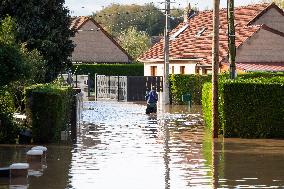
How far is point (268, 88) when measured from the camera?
29703 millimetres

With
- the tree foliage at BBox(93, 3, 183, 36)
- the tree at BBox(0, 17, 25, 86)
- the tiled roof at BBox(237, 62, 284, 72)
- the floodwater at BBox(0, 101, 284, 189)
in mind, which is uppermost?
the tree foliage at BBox(93, 3, 183, 36)

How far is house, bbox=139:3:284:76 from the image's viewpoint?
6850 centimetres

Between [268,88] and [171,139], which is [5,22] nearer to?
[171,139]

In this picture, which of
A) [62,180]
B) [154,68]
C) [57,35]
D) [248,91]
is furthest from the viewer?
[154,68]

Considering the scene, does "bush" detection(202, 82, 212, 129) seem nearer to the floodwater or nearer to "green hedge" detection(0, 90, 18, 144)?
the floodwater

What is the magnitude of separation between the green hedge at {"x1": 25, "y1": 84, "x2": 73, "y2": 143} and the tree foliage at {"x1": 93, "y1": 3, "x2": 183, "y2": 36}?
117 meters

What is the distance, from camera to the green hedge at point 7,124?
2791cm

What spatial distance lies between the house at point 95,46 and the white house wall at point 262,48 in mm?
30285

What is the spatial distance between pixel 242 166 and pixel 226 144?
5.88 metres

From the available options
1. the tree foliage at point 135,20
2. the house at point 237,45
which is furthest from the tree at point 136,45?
the house at point 237,45

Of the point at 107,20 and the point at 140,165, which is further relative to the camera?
the point at 107,20

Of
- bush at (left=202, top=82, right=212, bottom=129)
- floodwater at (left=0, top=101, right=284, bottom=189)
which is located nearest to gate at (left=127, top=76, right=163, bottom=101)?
floodwater at (left=0, top=101, right=284, bottom=189)

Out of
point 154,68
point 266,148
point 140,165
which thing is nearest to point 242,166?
point 140,165

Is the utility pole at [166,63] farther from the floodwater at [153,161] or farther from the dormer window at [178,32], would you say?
the floodwater at [153,161]
